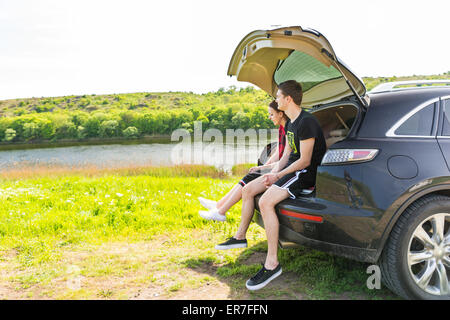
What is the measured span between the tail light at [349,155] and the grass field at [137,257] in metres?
1.23

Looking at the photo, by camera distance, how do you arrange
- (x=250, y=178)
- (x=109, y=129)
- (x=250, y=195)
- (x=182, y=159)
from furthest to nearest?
(x=109, y=129), (x=182, y=159), (x=250, y=178), (x=250, y=195)

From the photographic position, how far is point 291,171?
3.26 m

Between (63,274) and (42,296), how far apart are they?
1.50 feet

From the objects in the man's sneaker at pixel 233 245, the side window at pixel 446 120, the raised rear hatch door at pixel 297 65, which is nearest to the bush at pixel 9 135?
the raised rear hatch door at pixel 297 65

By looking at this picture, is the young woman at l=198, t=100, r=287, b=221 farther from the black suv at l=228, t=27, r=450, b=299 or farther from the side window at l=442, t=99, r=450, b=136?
the side window at l=442, t=99, r=450, b=136

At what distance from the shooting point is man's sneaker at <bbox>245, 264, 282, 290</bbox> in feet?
9.87

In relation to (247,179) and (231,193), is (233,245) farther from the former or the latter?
(247,179)

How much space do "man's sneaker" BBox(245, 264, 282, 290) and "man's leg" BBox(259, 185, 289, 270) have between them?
0.14 feet

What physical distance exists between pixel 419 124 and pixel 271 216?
5.05ft

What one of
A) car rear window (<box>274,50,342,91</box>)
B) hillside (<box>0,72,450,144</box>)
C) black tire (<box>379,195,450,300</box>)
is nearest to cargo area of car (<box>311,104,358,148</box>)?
car rear window (<box>274,50,342,91</box>)

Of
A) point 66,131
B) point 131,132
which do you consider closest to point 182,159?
point 131,132

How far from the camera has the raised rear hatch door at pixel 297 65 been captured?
2.75 m

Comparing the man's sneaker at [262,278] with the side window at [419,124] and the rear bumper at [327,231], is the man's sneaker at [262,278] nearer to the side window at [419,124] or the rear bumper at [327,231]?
the rear bumper at [327,231]
